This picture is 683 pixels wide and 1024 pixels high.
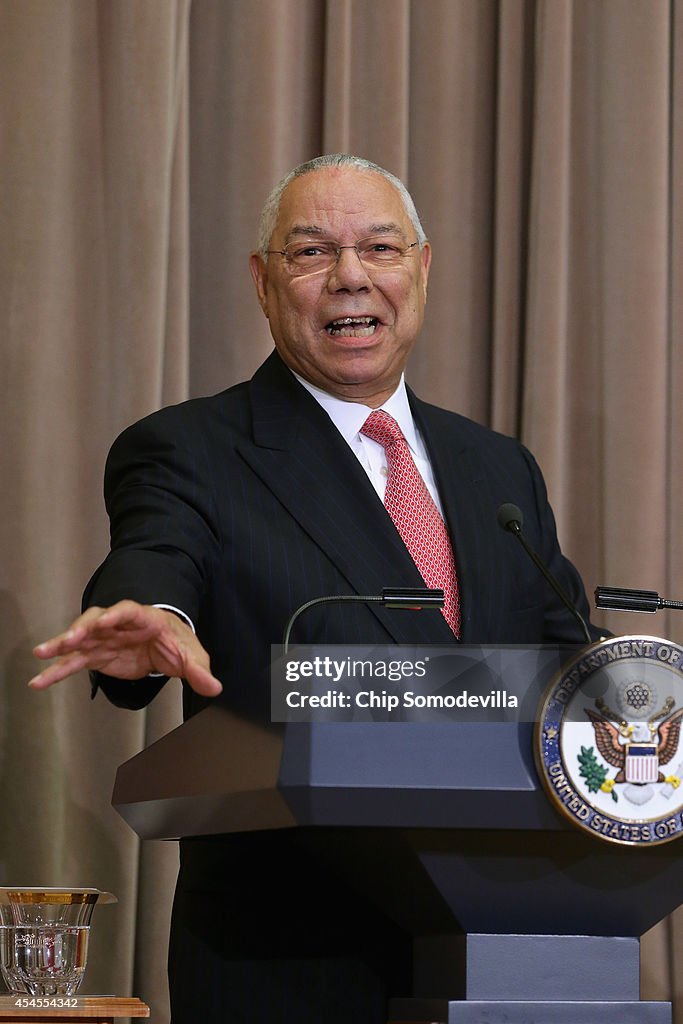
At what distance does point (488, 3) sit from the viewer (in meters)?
3.21

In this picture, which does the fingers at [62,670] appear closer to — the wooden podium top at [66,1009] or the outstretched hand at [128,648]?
the outstretched hand at [128,648]

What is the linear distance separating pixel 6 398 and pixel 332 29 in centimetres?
109

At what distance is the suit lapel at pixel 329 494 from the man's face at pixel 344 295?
12 centimetres

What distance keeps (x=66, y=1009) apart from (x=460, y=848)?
96cm

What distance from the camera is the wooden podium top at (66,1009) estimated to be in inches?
69.7

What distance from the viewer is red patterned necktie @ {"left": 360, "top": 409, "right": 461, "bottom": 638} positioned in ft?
5.78

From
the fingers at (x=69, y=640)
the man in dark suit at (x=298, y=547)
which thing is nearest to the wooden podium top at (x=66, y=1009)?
the man in dark suit at (x=298, y=547)

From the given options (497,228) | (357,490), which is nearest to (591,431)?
(497,228)

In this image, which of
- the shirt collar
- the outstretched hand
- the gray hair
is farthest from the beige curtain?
the outstretched hand

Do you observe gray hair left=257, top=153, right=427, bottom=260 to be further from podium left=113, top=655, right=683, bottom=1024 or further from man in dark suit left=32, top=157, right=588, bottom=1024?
podium left=113, top=655, right=683, bottom=1024

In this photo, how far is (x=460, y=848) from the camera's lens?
1.02 metres


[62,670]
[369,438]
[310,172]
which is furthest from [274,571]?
[310,172]

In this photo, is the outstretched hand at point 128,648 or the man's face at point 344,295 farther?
the man's face at point 344,295

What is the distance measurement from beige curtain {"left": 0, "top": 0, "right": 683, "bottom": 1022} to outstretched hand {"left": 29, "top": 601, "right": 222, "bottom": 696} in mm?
1625
